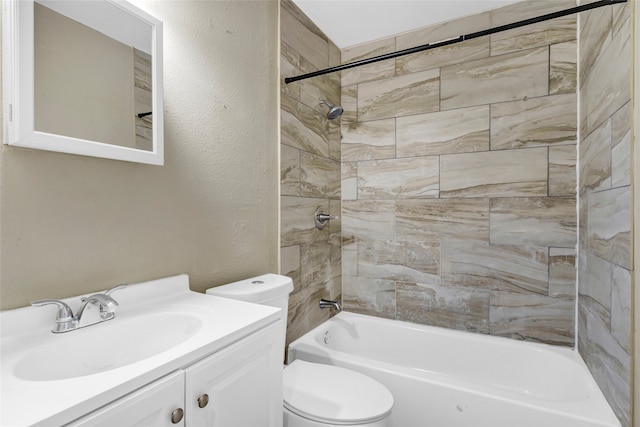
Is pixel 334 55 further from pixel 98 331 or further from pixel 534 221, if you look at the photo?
pixel 98 331

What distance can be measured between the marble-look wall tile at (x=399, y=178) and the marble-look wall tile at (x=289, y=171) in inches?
26.2

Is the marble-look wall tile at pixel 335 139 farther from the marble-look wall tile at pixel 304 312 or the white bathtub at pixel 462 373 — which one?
the white bathtub at pixel 462 373

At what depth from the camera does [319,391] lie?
4.76 feet

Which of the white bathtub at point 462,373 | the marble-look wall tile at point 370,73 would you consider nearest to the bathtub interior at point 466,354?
the white bathtub at point 462,373

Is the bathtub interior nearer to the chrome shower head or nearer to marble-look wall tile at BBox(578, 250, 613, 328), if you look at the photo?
marble-look wall tile at BBox(578, 250, 613, 328)

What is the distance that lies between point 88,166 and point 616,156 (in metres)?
1.89

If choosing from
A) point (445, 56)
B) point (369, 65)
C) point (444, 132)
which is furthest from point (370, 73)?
point (444, 132)

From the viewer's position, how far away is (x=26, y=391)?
24.4 inches

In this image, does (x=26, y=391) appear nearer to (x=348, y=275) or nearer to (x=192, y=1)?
(x=192, y=1)

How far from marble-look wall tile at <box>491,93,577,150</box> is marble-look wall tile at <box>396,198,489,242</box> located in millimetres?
412

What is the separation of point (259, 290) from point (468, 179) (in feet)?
5.08

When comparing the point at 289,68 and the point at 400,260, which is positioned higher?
the point at 289,68

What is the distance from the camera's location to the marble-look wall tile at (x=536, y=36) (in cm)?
192

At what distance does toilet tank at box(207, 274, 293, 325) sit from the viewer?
1350 mm
